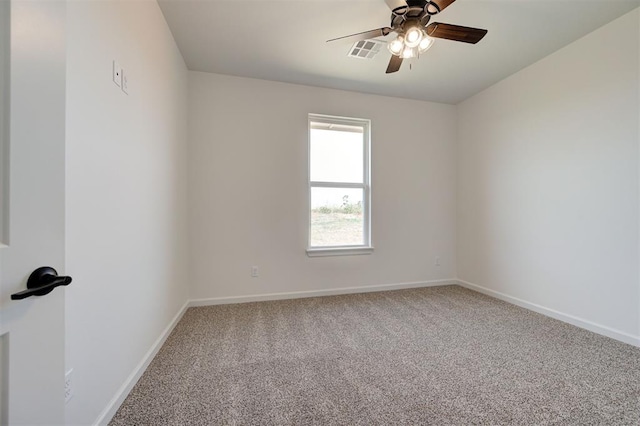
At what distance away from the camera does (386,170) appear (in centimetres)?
370

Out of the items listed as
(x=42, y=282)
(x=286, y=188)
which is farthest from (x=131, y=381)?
(x=286, y=188)

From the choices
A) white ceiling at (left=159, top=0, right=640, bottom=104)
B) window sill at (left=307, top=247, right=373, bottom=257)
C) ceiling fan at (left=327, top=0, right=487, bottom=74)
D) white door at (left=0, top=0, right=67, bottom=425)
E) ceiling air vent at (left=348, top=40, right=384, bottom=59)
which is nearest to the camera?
white door at (left=0, top=0, right=67, bottom=425)

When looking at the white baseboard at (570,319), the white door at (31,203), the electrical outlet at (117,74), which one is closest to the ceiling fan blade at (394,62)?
the electrical outlet at (117,74)

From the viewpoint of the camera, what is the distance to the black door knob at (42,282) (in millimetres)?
627

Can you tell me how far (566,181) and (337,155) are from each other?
253 centimetres

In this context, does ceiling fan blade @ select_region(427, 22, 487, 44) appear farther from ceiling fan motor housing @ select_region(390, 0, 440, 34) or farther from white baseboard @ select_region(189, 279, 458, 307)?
white baseboard @ select_region(189, 279, 458, 307)

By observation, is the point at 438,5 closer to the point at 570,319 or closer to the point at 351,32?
the point at 351,32

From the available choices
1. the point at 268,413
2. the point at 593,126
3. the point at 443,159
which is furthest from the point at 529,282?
the point at 268,413

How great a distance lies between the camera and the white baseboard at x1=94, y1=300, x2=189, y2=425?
1359mm

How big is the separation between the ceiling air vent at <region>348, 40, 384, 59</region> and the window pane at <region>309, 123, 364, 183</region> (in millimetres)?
1015

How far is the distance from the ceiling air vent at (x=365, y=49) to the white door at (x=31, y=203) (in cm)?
236

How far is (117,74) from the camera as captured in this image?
1.47 meters

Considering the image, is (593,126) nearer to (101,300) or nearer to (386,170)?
(386,170)

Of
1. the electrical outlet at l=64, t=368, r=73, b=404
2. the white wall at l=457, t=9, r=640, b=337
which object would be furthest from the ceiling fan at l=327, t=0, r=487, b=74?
the electrical outlet at l=64, t=368, r=73, b=404
